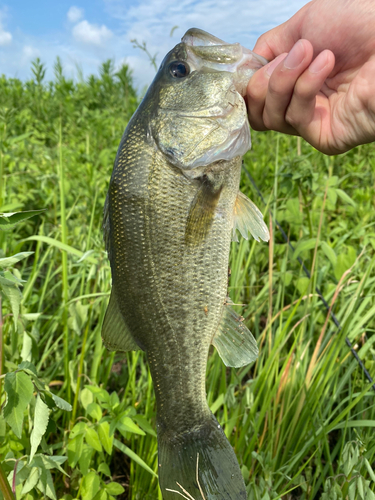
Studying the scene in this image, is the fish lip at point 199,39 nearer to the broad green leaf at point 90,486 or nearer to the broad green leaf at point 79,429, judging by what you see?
the broad green leaf at point 79,429

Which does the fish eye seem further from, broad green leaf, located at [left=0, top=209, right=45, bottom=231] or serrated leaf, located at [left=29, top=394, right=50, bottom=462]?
serrated leaf, located at [left=29, top=394, right=50, bottom=462]

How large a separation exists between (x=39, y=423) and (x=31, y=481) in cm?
33

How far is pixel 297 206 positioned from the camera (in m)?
2.89

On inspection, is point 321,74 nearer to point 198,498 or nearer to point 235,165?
point 235,165

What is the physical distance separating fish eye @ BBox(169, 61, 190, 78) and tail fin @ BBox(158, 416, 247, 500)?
4.17 ft

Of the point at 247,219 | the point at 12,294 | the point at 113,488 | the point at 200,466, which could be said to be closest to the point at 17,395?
the point at 12,294

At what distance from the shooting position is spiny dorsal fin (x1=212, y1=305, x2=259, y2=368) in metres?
1.50

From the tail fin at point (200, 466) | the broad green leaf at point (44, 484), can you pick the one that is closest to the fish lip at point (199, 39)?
the tail fin at point (200, 466)

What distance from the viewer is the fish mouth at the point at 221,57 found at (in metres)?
→ 1.52

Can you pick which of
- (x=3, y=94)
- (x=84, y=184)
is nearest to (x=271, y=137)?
(x=84, y=184)

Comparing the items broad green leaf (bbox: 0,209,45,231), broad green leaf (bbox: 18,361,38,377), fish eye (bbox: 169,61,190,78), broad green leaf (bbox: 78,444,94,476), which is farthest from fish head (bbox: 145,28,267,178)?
broad green leaf (bbox: 78,444,94,476)

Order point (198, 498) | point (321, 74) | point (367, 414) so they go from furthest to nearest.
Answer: point (367, 414), point (321, 74), point (198, 498)

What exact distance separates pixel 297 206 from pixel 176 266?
67.4 inches

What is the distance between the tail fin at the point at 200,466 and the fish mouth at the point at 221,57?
50.1 inches
